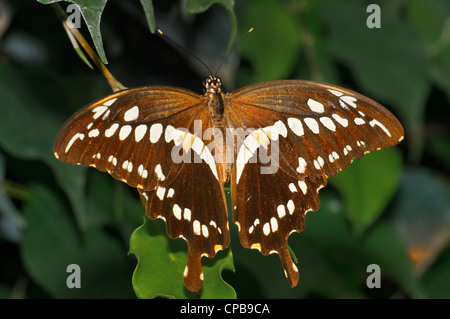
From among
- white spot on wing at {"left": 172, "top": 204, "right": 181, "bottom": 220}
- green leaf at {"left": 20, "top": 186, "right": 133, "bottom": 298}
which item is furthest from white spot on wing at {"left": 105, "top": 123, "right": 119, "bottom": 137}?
green leaf at {"left": 20, "top": 186, "right": 133, "bottom": 298}

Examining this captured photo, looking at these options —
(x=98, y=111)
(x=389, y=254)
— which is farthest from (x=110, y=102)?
(x=389, y=254)

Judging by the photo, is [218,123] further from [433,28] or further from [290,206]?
[433,28]

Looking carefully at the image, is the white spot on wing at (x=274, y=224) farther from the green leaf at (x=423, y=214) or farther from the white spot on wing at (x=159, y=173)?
the green leaf at (x=423, y=214)

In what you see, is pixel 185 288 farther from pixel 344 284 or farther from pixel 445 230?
pixel 445 230

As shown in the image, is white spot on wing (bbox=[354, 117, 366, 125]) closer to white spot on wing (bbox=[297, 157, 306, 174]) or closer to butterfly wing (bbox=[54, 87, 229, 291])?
white spot on wing (bbox=[297, 157, 306, 174])

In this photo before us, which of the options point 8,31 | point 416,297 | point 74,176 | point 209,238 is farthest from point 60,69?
point 416,297

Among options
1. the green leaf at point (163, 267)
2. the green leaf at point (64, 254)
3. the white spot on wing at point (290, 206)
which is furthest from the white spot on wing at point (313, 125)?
the green leaf at point (64, 254)
